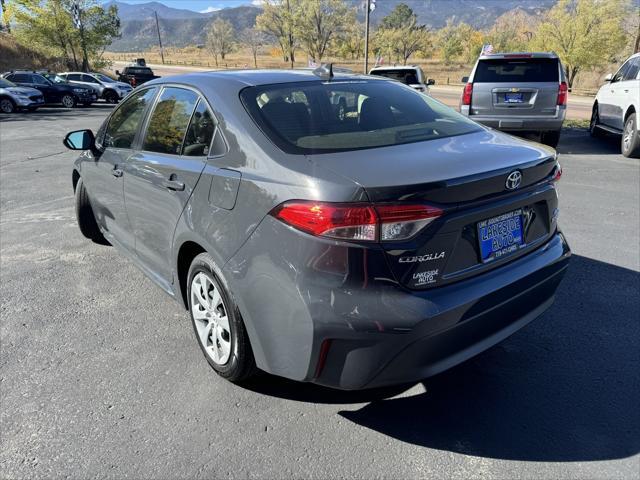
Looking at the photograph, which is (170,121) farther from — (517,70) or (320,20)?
(320,20)

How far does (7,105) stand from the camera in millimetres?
19438

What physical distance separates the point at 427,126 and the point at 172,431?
217 cm

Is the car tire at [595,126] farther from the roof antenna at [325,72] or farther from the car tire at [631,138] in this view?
the roof antenna at [325,72]

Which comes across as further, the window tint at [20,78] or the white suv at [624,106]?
the window tint at [20,78]

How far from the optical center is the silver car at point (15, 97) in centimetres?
1916

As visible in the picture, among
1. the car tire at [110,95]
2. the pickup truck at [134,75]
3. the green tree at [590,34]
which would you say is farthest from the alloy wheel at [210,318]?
the green tree at [590,34]

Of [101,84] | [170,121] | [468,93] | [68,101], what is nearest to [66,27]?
[101,84]

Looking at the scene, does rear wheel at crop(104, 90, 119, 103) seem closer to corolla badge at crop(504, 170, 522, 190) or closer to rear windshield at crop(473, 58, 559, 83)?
rear windshield at crop(473, 58, 559, 83)

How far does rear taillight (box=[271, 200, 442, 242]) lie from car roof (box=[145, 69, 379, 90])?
3.85 ft

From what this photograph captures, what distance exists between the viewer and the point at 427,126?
2871mm

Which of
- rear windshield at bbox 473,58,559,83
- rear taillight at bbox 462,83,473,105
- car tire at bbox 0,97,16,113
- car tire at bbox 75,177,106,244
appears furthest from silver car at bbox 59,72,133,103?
car tire at bbox 75,177,106,244

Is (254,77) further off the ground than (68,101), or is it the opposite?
(254,77)

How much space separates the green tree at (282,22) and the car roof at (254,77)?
5630 cm

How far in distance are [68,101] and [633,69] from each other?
2179cm
